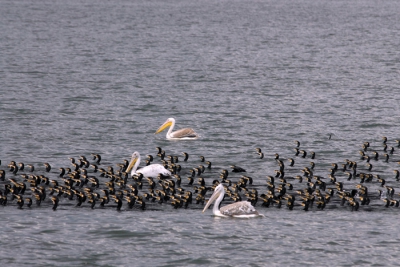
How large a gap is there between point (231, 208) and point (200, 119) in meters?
19.8

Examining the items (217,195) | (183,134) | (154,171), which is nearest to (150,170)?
(154,171)

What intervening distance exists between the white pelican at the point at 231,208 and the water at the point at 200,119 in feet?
0.87

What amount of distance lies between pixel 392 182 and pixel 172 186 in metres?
8.56

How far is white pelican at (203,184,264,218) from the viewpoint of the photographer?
2756cm

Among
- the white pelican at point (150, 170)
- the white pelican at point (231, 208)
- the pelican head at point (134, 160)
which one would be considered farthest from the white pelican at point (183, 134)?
the white pelican at point (231, 208)

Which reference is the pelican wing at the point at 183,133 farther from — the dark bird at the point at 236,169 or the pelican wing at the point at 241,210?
the pelican wing at the point at 241,210

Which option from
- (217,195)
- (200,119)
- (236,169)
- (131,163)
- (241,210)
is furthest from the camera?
(200,119)

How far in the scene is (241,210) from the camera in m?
27.7

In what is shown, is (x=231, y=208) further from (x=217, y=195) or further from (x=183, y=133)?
(x=183, y=133)

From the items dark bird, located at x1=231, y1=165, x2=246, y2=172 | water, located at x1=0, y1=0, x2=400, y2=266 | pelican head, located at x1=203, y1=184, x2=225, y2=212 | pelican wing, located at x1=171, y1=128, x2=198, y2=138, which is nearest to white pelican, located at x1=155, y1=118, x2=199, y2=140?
pelican wing, located at x1=171, y1=128, x2=198, y2=138

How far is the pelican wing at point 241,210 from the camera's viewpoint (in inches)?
1084

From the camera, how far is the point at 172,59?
7856 cm

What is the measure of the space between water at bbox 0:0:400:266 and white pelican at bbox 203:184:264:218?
0.87 ft

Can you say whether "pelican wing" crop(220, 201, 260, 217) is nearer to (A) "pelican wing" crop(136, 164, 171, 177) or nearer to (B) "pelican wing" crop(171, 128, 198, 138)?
(A) "pelican wing" crop(136, 164, 171, 177)
